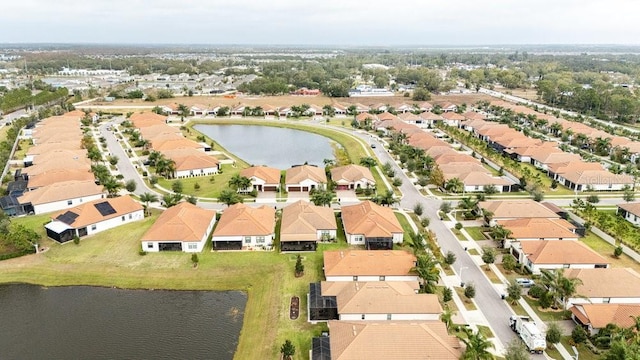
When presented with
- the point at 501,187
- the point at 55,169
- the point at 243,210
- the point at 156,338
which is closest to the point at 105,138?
the point at 55,169

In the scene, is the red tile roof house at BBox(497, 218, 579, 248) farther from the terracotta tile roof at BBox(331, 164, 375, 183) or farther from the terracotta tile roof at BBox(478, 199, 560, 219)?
the terracotta tile roof at BBox(331, 164, 375, 183)

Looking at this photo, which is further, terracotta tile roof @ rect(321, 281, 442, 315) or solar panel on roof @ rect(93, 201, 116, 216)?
solar panel on roof @ rect(93, 201, 116, 216)

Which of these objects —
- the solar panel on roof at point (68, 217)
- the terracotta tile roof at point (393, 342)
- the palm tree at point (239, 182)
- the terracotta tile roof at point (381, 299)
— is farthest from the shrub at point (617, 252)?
the solar panel on roof at point (68, 217)

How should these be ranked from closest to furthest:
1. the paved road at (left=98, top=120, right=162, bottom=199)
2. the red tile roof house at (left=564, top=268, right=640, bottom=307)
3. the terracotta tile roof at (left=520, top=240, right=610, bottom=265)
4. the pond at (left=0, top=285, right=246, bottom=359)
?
1. the pond at (left=0, top=285, right=246, bottom=359)
2. the red tile roof house at (left=564, top=268, right=640, bottom=307)
3. the terracotta tile roof at (left=520, top=240, right=610, bottom=265)
4. the paved road at (left=98, top=120, right=162, bottom=199)

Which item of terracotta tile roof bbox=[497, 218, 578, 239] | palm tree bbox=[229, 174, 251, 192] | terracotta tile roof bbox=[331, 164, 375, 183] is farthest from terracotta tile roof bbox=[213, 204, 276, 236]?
terracotta tile roof bbox=[497, 218, 578, 239]

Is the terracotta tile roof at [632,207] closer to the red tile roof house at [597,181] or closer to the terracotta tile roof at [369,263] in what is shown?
the red tile roof house at [597,181]

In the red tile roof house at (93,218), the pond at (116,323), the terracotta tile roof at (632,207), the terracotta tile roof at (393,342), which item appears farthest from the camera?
the terracotta tile roof at (632,207)

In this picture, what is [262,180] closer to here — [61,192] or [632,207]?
[61,192]
